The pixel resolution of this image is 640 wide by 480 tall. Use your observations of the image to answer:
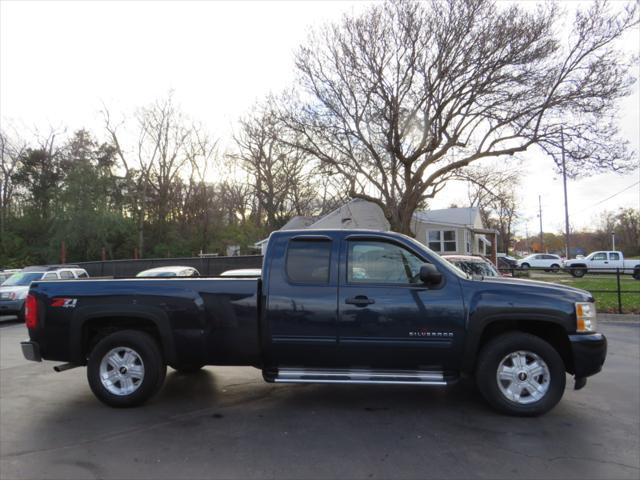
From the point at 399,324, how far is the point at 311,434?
1368 millimetres

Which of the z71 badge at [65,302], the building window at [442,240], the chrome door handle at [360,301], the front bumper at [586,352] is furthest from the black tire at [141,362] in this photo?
the building window at [442,240]

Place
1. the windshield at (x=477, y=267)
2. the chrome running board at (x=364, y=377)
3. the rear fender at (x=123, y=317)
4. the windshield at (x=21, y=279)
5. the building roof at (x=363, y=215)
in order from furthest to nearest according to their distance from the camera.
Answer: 1. the building roof at (x=363, y=215)
2. the windshield at (x=21, y=279)
3. the windshield at (x=477, y=267)
4. the rear fender at (x=123, y=317)
5. the chrome running board at (x=364, y=377)

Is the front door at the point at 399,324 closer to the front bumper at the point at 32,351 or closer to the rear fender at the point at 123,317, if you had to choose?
the rear fender at the point at 123,317

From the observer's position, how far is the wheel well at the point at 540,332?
483 centimetres

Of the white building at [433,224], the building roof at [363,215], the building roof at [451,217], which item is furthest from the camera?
the building roof at [363,215]

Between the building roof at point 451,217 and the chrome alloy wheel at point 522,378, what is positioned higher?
the building roof at point 451,217

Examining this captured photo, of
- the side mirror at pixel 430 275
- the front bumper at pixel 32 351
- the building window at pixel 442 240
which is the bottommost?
the front bumper at pixel 32 351

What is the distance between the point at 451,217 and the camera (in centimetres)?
3319

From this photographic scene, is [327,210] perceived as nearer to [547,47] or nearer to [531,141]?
[531,141]

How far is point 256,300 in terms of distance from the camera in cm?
486

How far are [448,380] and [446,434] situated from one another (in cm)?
56

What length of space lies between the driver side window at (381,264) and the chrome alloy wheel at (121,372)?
8.35 ft

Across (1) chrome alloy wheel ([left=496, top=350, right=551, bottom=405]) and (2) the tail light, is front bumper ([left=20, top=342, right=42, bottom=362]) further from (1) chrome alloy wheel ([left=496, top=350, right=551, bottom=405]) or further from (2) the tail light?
(1) chrome alloy wheel ([left=496, top=350, right=551, bottom=405])

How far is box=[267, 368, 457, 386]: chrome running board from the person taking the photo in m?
4.59
